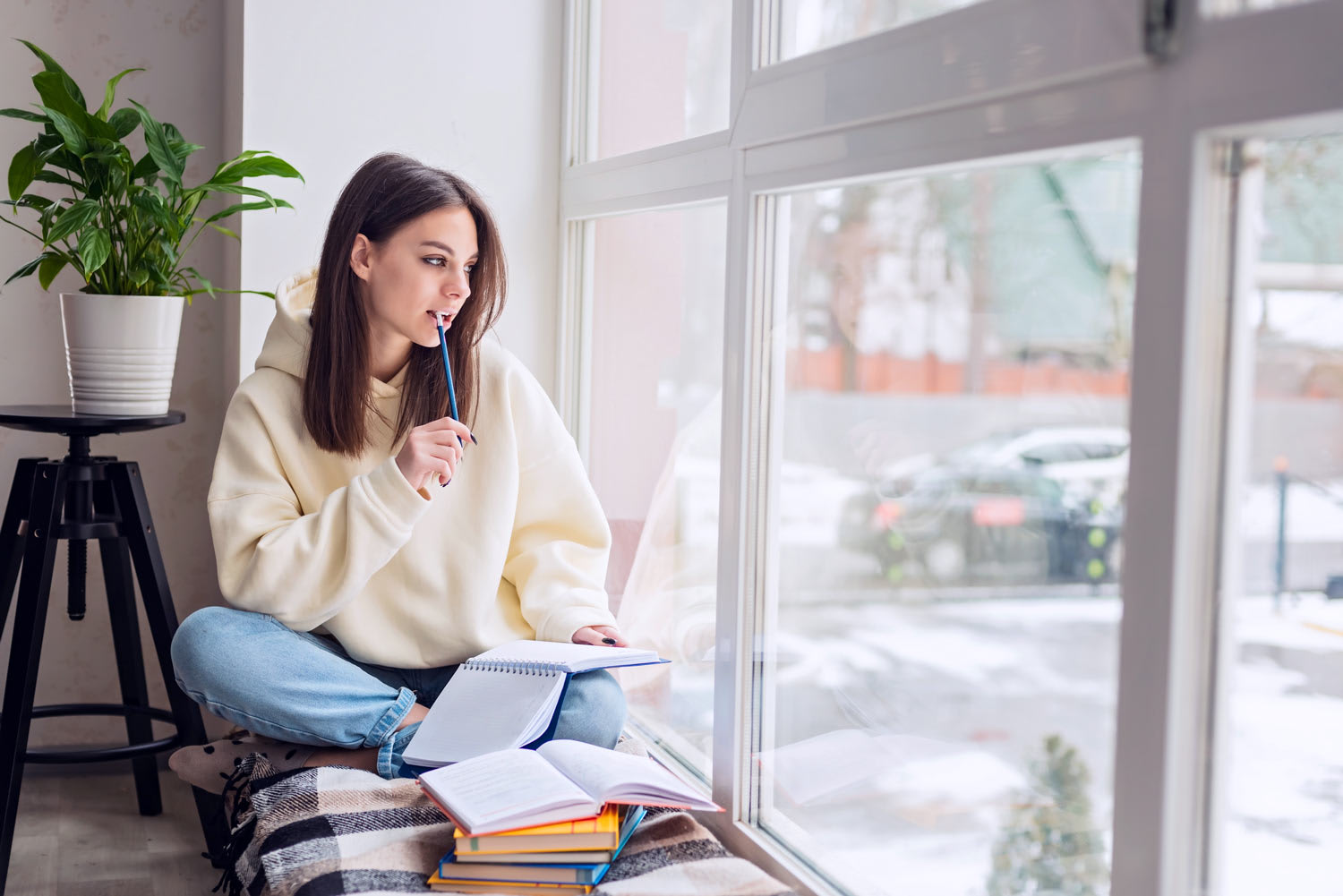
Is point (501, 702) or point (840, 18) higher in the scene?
point (840, 18)

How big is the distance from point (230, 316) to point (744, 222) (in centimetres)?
121

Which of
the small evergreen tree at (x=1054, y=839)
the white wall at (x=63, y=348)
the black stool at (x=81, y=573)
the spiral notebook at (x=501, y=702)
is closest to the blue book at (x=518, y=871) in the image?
the spiral notebook at (x=501, y=702)

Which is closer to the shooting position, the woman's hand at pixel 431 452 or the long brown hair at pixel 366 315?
the woman's hand at pixel 431 452

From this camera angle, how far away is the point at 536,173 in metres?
2.29

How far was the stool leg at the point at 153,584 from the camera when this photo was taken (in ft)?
6.40

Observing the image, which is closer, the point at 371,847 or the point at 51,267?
the point at 371,847

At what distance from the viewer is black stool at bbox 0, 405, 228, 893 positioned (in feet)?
6.01

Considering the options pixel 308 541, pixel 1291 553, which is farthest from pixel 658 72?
pixel 1291 553

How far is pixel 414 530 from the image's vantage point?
179cm

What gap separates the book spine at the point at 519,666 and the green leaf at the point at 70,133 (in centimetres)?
97

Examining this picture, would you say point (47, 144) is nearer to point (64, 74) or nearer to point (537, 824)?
point (64, 74)

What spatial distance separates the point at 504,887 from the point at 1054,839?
561mm

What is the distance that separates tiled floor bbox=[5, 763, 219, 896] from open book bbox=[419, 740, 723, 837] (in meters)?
0.72

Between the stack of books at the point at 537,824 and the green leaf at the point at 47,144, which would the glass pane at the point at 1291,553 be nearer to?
the stack of books at the point at 537,824
